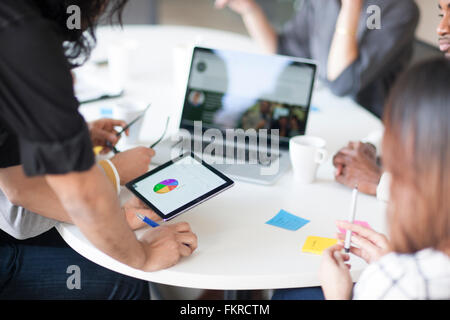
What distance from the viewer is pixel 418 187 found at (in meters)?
0.66

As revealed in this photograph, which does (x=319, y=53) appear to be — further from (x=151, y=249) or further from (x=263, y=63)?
(x=151, y=249)

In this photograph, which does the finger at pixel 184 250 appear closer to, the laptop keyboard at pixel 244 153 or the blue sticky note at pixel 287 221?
the blue sticky note at pixel 287 221

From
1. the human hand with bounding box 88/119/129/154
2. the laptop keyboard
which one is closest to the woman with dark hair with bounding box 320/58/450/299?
the laptop keyboard

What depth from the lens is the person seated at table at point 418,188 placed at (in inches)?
25.1

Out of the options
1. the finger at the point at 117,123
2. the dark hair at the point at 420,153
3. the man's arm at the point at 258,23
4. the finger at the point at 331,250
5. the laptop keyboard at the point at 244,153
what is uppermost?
the man's arm at the point at 258,23

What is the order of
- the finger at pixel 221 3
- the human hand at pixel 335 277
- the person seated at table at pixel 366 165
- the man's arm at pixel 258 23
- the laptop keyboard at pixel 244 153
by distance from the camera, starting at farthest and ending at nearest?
the man's arm at pixel 258 23 < the finger at pixel 221 3 < the laptop keyboard at pixel 244 153 < the person seated at table at pixel 366 165 < the human hand at pixel 335 277

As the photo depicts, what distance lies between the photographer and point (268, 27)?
6.83ft

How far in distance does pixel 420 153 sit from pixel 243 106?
74cm

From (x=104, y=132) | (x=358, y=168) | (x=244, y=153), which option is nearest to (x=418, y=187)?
(x=358, y=168)

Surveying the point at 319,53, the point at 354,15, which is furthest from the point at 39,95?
the point at 319,53

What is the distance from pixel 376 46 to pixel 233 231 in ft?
3.74

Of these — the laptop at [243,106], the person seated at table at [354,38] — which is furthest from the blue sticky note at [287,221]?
the person seated at table at [354,38]

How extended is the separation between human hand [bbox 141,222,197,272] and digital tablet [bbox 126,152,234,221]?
31mm

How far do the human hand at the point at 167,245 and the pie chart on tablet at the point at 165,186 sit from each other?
87mm
